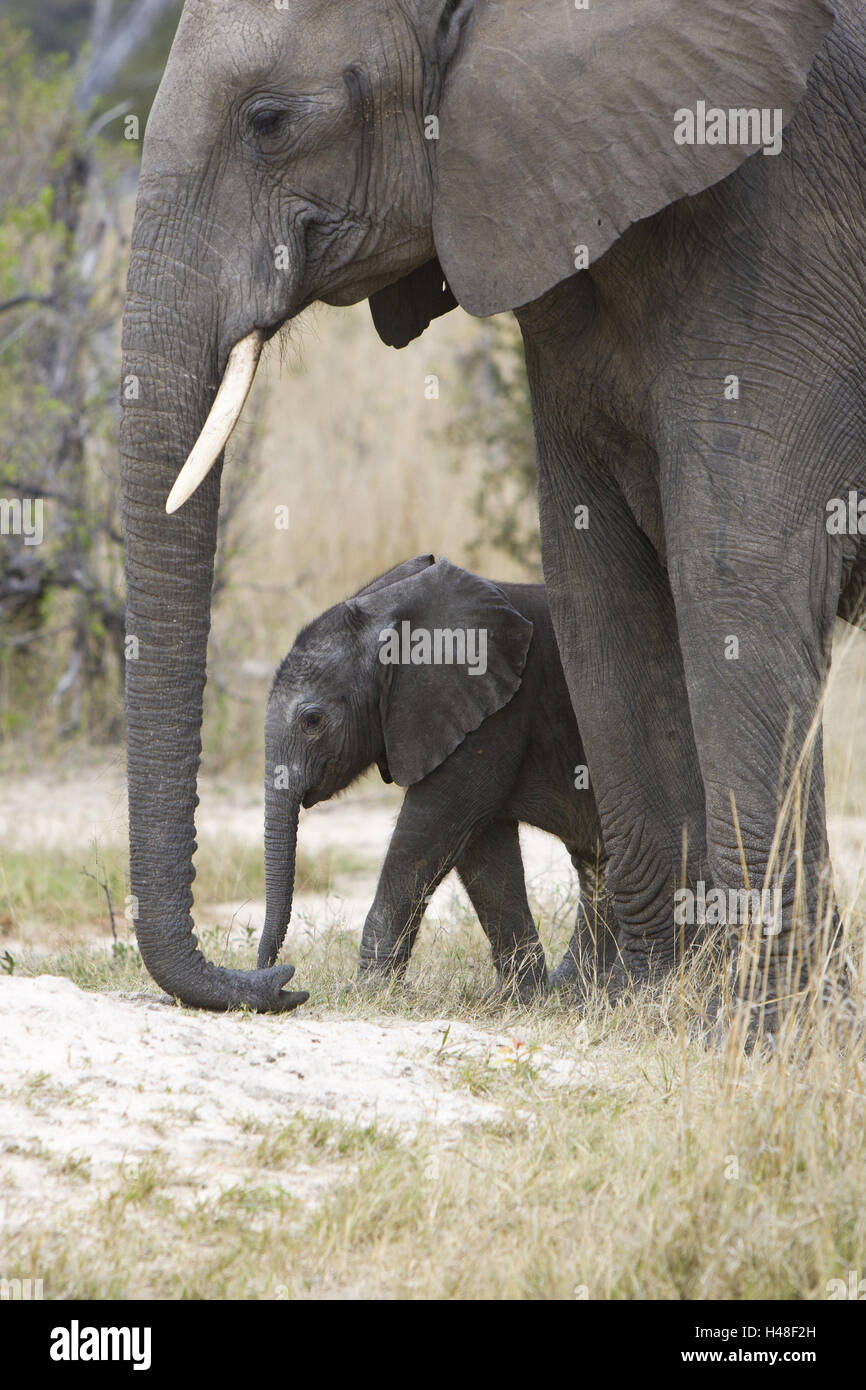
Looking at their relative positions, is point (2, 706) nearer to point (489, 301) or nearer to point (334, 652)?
point (334, 652)

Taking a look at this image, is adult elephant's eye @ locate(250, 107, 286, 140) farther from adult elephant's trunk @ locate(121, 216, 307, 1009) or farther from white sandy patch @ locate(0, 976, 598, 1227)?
white sandy patch @ locate(0, 976, 598, 1227)

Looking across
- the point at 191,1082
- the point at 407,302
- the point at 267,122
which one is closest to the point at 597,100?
the point at 267,122

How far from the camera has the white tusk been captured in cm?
419

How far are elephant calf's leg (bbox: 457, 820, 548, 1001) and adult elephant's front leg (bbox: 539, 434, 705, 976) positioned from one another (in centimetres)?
68

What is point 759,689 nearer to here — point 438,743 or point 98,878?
point 438,743

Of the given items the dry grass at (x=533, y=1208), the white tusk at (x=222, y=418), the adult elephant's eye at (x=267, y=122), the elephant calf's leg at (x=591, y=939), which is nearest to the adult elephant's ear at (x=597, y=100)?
the adult elephant's eye at (x=267, y=122)

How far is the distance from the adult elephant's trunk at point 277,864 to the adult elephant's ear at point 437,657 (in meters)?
0.44

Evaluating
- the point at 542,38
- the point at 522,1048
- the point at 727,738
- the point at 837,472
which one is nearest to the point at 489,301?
the point at 542,38

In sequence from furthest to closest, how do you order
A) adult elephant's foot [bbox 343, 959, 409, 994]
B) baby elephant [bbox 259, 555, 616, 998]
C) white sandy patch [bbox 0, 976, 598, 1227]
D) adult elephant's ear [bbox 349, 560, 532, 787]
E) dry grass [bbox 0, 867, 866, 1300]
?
1. adult elephant's ear [bbox 349, 560, 532, 787]
2. baby elephant [bbox 259, 555, 616, 998]
3. adult elephant's foot [bbox 343, 959, 409, 994]
4. white sandy patch [bbox 0, 976, 598, 1227]
5. dry grass [bbox 0, 867, 866, 1300]

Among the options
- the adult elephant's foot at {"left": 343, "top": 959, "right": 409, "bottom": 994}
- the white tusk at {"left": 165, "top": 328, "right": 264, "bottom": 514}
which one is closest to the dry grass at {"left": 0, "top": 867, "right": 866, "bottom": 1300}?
the adult elephant's foot at {"left": 343, "top": 959, "right": 409, "bottom": 994}

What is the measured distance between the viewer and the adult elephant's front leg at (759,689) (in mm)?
4535

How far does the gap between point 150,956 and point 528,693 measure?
2.26 metres

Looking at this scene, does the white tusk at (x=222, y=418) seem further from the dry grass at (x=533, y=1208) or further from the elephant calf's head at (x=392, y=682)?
the elephant calf's head at (x=392, y=682)

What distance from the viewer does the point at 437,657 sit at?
623 cm
